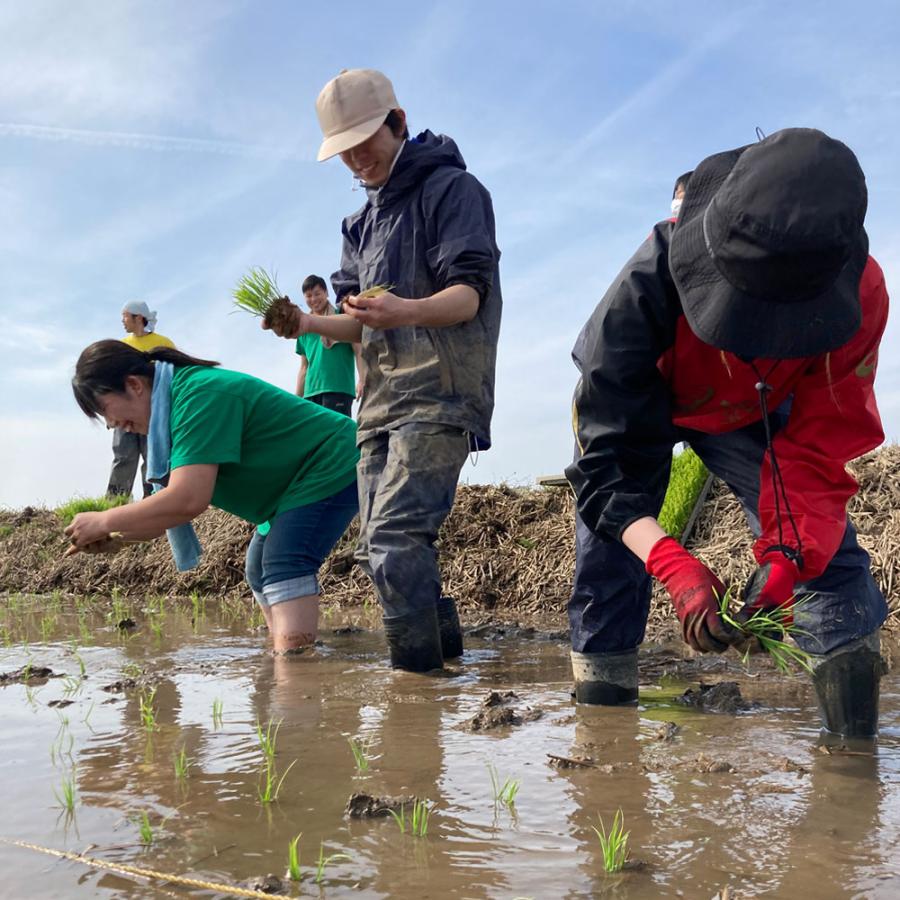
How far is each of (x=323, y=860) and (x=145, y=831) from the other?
0.43 metres

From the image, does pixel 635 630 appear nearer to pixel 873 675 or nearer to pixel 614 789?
pixel 873 675

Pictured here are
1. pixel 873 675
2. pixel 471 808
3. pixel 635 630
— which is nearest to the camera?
pixel 471 808

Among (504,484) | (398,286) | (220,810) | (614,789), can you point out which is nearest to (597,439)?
(614,789)

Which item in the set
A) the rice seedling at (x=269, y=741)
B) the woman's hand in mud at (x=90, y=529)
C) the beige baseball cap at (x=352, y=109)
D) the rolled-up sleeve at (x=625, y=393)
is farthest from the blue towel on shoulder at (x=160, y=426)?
the rolled-up sleeve at (x=625, y=393)

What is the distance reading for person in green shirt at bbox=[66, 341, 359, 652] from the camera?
4410 mm

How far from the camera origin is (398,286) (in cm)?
431

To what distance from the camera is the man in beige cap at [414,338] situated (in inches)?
161

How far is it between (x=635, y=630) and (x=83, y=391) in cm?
256

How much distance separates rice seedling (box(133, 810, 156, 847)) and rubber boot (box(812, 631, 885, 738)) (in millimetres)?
1878

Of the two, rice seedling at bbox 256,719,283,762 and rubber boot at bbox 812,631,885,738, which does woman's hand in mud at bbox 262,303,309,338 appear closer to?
rice seedling at bbox 256,719,283,762

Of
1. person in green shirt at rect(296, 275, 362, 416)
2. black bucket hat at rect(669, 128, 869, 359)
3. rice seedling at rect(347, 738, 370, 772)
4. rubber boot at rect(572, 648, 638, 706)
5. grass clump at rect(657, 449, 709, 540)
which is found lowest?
rice seedling at rect(347, 738, 370, 772)

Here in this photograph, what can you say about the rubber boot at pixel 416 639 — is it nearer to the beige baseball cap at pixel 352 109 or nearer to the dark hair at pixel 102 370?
the dark hair at pixel 102 370

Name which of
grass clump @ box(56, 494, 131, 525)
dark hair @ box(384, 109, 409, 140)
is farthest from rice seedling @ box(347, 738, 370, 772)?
grass clump @ box(56, 494, 131, 525)

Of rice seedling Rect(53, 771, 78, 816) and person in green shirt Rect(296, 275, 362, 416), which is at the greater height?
person in green shirt Rect(296, 275, 362, 416)
